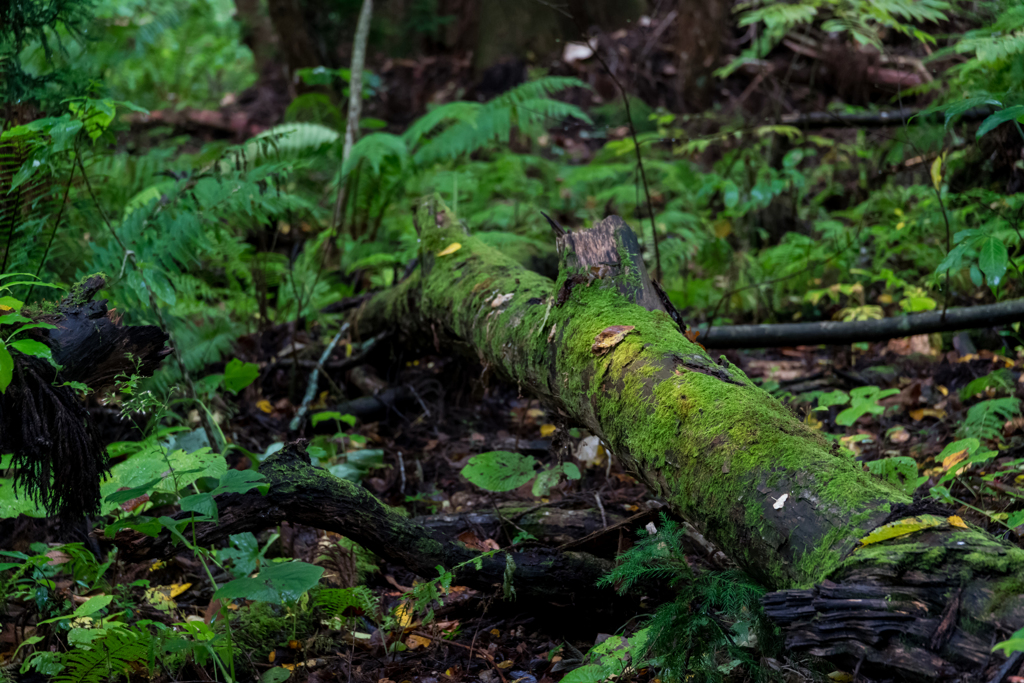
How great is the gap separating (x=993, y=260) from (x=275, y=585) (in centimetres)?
255

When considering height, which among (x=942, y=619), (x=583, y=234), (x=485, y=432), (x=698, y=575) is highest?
(x=583, y=234)

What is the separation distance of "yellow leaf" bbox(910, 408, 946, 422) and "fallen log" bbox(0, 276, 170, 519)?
11.1 ft

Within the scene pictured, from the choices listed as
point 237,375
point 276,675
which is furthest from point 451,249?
point 276,675

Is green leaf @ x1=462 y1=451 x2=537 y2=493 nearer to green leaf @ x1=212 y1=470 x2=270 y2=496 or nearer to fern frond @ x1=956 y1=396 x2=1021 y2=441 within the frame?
green leaf @ x1=212 y1=470 x2=270 y2=496

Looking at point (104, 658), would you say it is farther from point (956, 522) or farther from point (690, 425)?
point (956, 522)

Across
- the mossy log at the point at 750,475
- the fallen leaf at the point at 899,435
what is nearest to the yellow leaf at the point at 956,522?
the mossy log at the point at 750,475

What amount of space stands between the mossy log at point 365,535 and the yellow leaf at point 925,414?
76.7 inches

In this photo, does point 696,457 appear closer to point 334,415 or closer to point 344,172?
point 334,415

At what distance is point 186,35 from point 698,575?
46.5ft

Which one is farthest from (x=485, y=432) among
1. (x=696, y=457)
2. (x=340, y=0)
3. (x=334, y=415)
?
(x=340, y=0)

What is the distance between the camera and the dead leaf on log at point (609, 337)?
2.18 meters

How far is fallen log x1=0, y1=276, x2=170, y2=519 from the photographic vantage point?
1837 mm

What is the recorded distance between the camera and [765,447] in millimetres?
1666

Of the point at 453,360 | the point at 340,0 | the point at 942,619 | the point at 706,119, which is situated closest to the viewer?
the point at 942,619
